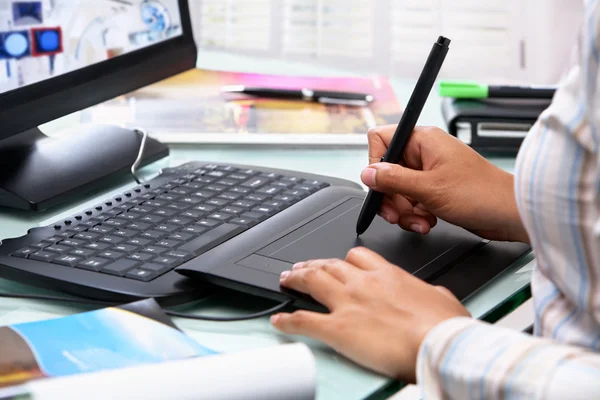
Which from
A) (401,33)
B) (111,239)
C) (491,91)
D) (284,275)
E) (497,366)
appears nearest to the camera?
(497,366)

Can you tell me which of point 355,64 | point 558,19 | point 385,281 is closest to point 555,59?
point 558,19

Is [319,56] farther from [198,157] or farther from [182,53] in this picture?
[198,157]

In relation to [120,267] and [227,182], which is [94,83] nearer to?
[227,182]

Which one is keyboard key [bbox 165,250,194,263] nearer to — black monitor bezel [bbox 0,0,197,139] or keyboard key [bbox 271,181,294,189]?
keyboard key [bbox 271,181,294,189]

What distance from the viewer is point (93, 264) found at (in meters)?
0.70

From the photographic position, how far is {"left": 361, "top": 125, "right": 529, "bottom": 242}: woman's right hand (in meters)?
0.77

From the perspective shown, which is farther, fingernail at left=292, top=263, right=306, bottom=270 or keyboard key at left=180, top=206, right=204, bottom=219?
keyboard key at left=180, top=206, right=204, bottom=219

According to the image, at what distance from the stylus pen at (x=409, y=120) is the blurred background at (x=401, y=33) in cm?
85

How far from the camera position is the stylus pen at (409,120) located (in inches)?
30.3

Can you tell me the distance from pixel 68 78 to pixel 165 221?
11.3 inches

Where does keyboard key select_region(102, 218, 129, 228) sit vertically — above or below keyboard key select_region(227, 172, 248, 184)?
below

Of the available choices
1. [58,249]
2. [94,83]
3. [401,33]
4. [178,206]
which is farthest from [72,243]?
[401,33]

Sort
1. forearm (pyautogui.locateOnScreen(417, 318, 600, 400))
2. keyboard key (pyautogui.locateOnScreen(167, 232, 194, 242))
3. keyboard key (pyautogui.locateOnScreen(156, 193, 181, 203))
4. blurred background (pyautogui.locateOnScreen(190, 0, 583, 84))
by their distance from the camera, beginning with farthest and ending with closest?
1. blurred background (pyautogui.locateOnScreen(190, 0, 583, 84))
2. keyboard key (pyautogui.locateOnScreen(156, 193, 181, 203))
3. keyboard key (pyautogui.locateOnScreen(167, 232, 194, 242))
4. forearm (pyautogui.locateOnScreen(417, 318, 600, 400))

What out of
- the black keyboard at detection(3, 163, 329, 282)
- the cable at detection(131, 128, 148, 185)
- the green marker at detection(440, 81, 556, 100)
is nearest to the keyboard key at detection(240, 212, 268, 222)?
the black keyboard at detection(3, 163, 329, 282)
